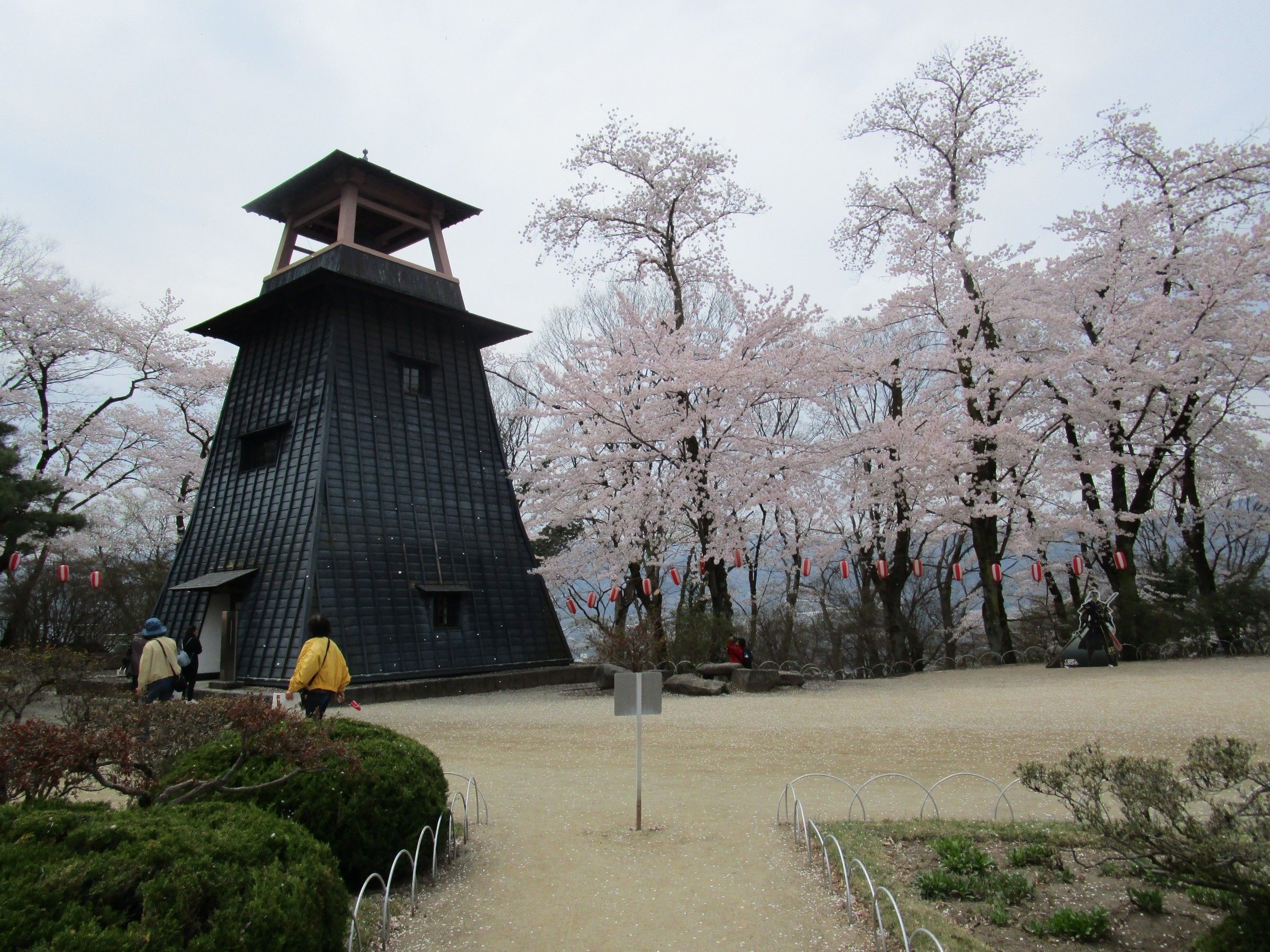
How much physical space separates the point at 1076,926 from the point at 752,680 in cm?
999

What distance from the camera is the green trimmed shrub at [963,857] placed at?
4105mm

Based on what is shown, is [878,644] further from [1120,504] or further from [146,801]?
[146,801]

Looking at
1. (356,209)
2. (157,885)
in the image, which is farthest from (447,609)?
(157,885)

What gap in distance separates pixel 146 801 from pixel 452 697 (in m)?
9.99

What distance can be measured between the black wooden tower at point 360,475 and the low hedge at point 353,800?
8.99 metres

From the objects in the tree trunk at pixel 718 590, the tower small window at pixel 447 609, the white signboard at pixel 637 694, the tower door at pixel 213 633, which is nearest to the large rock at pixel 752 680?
the tree trunk at pixel 718 590

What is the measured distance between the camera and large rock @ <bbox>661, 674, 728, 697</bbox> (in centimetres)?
1291

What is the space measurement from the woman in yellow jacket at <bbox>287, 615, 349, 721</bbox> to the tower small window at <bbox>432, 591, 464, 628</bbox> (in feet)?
27.0

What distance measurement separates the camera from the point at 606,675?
14.2 meters

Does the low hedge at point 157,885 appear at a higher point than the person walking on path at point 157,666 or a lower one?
lower

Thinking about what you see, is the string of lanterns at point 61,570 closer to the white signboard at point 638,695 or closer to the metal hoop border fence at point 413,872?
the metal hoop border fence at point 413,872

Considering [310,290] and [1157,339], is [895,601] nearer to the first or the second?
[1157,339]

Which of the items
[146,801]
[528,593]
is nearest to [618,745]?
[146,801]

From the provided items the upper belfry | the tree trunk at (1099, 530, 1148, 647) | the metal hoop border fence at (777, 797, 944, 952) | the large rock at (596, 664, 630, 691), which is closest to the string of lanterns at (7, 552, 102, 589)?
the upper belfry
